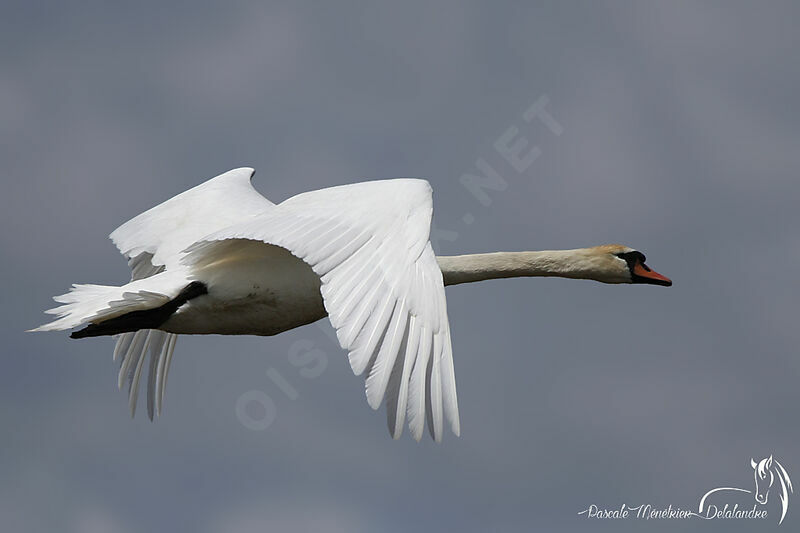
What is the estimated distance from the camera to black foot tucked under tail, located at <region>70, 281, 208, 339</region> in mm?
12289

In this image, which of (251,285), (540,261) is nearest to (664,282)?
(540,261)

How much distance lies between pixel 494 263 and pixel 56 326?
4.09 m

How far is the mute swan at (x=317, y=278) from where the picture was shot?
29.4ft

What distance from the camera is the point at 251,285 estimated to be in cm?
1238

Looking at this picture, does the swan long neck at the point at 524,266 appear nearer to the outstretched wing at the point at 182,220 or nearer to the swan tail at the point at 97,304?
the outstretched wing at the point at 182,220

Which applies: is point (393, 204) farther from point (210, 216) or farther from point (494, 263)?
point (210, 216)

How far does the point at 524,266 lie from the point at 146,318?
12.0 feet

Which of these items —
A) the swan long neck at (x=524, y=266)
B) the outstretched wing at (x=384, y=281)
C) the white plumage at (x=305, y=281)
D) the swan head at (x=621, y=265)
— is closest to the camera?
the outstretched wing at (x=384, y=281)

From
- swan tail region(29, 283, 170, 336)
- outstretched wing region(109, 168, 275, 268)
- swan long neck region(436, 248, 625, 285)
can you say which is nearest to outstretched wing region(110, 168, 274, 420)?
outstretched wing region(109, 168, 275, 268)

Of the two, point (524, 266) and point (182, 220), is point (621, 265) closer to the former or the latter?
point (524, 266)

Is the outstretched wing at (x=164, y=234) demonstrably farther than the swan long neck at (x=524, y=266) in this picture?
Yes

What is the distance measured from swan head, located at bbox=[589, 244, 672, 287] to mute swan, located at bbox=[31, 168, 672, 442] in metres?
0.01

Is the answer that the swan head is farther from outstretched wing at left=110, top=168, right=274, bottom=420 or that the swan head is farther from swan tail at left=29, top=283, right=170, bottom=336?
swan tail at left=29, top=283, right=170, bottom=336

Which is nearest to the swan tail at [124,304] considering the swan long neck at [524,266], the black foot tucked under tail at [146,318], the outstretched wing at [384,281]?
the black foot tucked under tail at [146,318]
